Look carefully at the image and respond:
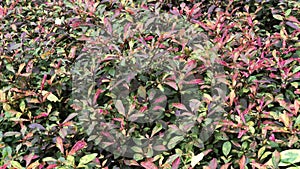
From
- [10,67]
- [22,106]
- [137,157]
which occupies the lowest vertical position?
[137,157]

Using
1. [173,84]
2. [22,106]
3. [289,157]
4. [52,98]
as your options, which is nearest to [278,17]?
[173,84]

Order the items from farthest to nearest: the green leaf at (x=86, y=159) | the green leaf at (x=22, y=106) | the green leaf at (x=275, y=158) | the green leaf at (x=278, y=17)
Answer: the green leaf at (x=278, y=17), the green leaf at (x=22, y=106), the green leaf at (x=86, y=159), the green leaf at (x=275, y=158)

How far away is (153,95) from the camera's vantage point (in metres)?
1.64

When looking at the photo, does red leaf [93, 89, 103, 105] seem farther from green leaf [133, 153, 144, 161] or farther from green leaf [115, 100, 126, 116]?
green leaf [133, 153, 144, 161]

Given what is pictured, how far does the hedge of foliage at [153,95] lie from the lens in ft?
4.94

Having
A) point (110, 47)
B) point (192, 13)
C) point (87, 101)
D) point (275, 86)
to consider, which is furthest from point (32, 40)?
point (275, 86)

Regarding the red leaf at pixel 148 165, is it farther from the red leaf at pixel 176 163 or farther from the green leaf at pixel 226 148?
the green leaf at pixel 226 148

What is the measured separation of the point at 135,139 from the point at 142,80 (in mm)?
275

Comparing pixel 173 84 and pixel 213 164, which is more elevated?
pixel 173 84

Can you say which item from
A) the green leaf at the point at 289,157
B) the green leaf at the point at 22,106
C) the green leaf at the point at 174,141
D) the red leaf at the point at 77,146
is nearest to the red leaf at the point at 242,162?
the green leaf at the point at 289,157

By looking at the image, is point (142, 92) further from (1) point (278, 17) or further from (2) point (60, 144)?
(1) point (278, 17)

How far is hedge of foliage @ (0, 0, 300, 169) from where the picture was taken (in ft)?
4.94

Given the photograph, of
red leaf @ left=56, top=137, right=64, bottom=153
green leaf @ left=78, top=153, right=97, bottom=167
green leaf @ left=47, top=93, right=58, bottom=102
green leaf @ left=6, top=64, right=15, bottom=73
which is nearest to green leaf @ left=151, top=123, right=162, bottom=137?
green leaf @ left=78, top=153, right=97, bottom=167

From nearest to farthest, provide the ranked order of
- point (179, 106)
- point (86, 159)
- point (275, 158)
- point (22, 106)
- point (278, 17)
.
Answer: point (275, 158) → point (86, 159) → point (179, 106) → point (22, 106) → point (278, 17)
